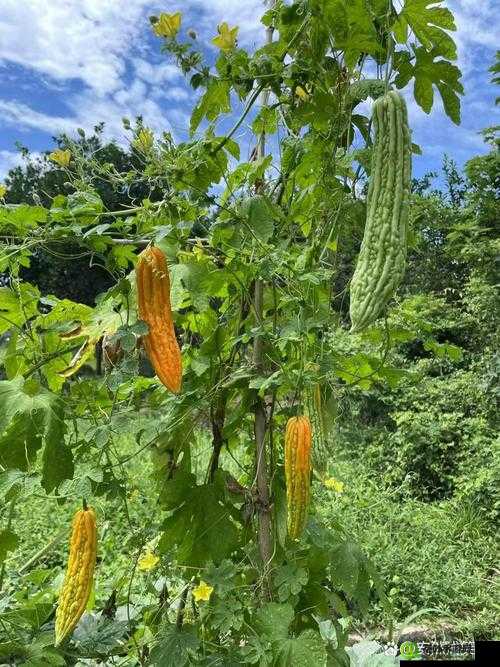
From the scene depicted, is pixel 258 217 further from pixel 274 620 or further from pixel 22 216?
pixel 274 620

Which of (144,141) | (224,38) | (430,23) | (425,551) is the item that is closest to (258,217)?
(144,141)

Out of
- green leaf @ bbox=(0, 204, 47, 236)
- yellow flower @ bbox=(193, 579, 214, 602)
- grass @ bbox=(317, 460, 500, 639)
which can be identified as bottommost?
grass @ bbox=(317, 460, 500, 639)

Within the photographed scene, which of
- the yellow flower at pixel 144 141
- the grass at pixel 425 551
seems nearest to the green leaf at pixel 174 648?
the yellow flower at pixel 144 141

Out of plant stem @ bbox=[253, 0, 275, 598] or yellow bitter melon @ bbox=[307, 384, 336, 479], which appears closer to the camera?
plant stem @ bbox=[253, 0, 275, 598]

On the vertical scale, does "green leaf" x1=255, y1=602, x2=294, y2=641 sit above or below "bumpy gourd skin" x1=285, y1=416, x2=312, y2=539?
below

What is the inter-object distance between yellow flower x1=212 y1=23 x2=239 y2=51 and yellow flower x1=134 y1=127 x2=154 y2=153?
236mm

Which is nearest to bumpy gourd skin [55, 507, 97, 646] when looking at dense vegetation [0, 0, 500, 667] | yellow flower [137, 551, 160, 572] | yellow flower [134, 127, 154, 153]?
dense vegetation [0, 0, 500, 667]

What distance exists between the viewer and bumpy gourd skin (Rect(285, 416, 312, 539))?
1.31 metres

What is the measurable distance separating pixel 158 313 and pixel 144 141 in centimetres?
37

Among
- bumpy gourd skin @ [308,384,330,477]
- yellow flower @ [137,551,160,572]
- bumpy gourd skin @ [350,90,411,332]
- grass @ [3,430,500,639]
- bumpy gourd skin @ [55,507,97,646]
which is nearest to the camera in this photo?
bumpy gourd skin @ [350,90,411,332]

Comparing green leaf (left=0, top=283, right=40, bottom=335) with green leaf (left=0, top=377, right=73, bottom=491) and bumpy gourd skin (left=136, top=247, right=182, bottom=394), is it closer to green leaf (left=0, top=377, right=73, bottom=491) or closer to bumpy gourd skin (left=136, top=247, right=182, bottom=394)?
green leaf (left=0, top=377, right=73, bottom=491)

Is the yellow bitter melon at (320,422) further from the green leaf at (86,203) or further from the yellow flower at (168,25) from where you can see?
the yellow flower at (168,25)

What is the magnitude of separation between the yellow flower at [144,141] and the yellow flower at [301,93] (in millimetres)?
334

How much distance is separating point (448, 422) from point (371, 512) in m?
1.30
